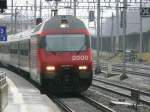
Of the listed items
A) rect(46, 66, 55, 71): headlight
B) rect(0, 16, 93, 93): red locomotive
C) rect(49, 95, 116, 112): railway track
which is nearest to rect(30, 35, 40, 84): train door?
rect(0, 16, 93, 93): red locomotive

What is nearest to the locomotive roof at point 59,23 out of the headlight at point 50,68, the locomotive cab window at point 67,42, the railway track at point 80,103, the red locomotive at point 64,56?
the red locomotive at point 64,56

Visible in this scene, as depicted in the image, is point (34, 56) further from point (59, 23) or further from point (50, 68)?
point (50, 68)

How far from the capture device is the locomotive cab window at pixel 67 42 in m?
22.5

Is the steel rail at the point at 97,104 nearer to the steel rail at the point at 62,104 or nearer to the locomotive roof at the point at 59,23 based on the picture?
the steel rail at the point at 62,104

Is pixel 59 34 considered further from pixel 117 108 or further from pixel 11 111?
pixel 11 111

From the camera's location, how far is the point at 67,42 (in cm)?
2272

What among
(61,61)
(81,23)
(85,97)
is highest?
(81,23)

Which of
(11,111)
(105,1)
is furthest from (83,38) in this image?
(105,1)

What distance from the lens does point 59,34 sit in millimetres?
22781

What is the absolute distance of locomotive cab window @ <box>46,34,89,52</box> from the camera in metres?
22.5

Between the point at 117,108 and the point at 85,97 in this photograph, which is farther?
the point at 85,97

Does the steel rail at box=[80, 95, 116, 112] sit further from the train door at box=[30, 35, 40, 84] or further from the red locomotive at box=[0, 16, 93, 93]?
the train door at box=[30, 35, 40, 84]

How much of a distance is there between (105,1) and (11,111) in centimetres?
5165

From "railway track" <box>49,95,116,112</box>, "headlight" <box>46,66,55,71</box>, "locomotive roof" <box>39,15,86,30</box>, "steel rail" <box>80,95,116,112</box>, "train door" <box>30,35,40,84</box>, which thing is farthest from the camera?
"train door" <box>30,35,40,84</box>
